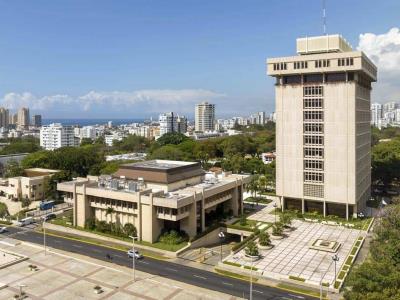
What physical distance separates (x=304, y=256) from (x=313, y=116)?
3727 centimetres

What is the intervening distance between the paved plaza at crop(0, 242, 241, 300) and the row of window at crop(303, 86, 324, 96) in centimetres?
5583

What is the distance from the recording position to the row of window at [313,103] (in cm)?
9318

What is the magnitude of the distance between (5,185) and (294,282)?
93661mm

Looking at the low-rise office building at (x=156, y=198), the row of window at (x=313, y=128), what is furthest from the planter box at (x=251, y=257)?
the row of window at (x=313, y=128)

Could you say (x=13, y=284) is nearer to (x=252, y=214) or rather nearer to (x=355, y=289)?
(x=355, y=289)

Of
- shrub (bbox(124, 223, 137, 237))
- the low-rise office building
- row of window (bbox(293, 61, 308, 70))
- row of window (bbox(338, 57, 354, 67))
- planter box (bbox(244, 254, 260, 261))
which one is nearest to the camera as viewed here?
planter box (bbox(244, 254, 260, 261))

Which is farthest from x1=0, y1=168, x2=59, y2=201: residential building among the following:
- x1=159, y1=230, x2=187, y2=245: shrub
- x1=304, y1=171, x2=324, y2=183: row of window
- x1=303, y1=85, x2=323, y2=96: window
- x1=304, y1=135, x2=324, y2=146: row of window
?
x1=303, y1=85, x2=323, y2=96: window

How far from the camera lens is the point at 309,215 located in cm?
9550

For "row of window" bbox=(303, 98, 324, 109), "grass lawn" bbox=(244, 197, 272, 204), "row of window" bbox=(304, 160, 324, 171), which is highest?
"row of window" bbox=(303, 98, 324, 109)

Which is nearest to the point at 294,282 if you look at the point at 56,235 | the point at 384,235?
the point at 384,235

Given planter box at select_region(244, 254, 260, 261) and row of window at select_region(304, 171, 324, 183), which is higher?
row of window at select_region(304, 171, 324, 183)

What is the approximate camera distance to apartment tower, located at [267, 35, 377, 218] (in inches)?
3548

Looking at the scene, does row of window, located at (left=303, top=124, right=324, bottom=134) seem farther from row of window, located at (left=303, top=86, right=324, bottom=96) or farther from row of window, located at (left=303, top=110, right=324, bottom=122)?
row of window, located at (left=303, top=86, right=324, bottom=96)

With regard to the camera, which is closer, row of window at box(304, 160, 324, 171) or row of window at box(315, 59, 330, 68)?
row of window at box(315, 59, 330, 68)
